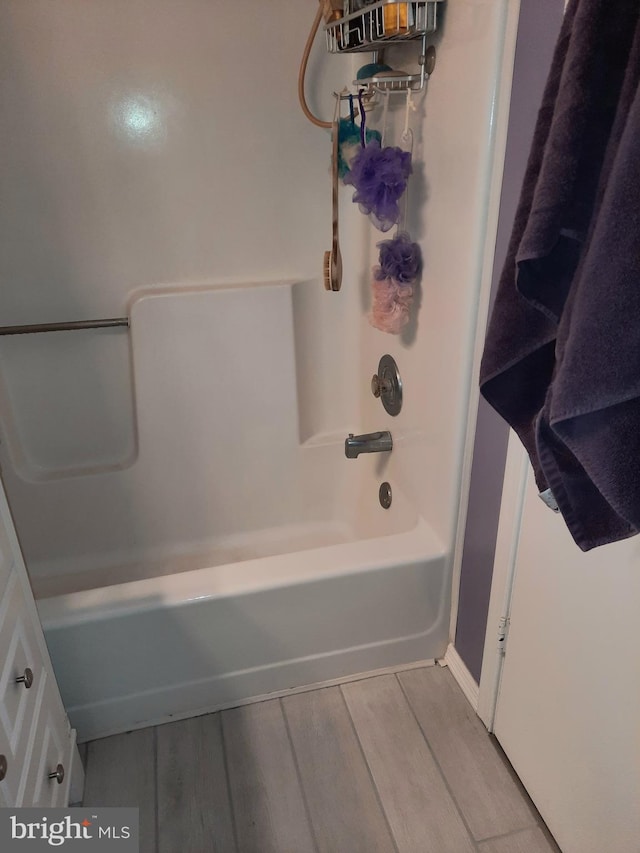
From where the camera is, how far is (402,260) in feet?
4.57

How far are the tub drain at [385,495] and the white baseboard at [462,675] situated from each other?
40 centimetres

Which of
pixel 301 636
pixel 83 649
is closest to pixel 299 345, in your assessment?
pixel 301 636

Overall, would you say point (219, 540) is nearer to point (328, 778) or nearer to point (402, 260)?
point (328, 778)

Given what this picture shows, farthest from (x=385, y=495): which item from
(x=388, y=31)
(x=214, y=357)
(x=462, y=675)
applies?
(x=388, y=31)

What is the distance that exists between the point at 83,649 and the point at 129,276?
1.00 metres

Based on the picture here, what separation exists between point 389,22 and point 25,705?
1361 mm

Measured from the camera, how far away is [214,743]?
1.45 meters

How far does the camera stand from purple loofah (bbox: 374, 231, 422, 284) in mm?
1393

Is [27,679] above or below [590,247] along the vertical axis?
below

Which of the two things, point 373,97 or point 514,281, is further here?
point 373,97

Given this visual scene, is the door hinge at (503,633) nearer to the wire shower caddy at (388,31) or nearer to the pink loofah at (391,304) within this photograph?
the pink loofah at (391,304)

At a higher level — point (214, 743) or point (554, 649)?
point (554, 649)

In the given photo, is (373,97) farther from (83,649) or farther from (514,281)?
(83,649)

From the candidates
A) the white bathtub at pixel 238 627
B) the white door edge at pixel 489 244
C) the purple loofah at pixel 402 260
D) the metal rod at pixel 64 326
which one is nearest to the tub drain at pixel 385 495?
the white bathtub at pixel 238 627
